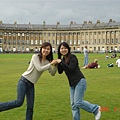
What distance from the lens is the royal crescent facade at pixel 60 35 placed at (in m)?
141

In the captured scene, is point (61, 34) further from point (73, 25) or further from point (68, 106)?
point (68, 106)

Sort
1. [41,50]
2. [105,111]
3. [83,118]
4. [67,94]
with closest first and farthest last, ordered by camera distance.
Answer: [41,50] → [83,118] → [105,111] → [67,94]

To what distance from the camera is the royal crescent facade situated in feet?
462

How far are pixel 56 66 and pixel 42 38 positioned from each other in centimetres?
14674

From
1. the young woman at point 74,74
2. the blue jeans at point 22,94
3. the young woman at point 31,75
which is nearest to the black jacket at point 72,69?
the young woman at point 74,74

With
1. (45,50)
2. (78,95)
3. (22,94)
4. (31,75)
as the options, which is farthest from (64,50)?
(22,94)

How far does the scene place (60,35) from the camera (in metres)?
154

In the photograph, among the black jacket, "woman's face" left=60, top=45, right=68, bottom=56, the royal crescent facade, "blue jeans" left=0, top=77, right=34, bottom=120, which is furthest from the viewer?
the royal crescent facade

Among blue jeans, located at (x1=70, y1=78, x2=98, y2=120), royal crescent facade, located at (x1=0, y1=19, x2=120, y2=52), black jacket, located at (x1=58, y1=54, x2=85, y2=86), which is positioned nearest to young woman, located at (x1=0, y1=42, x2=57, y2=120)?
black jacket, located at (x1=58, y1=54, x2=85, y2=86)

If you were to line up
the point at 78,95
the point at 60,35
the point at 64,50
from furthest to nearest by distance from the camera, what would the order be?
the point at 60,35 → the point at 64,50 → the point at 78,95

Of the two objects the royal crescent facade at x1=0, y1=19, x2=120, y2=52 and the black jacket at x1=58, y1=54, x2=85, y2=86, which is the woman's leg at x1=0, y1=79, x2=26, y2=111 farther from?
the royal crescent facade at x1=0, y1=19, x2=120, y2=52

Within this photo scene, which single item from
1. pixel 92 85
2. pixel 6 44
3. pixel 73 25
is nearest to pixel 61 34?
pixel 73 25

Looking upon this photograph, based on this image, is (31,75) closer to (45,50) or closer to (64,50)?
(45,50)

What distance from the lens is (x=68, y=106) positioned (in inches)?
459
